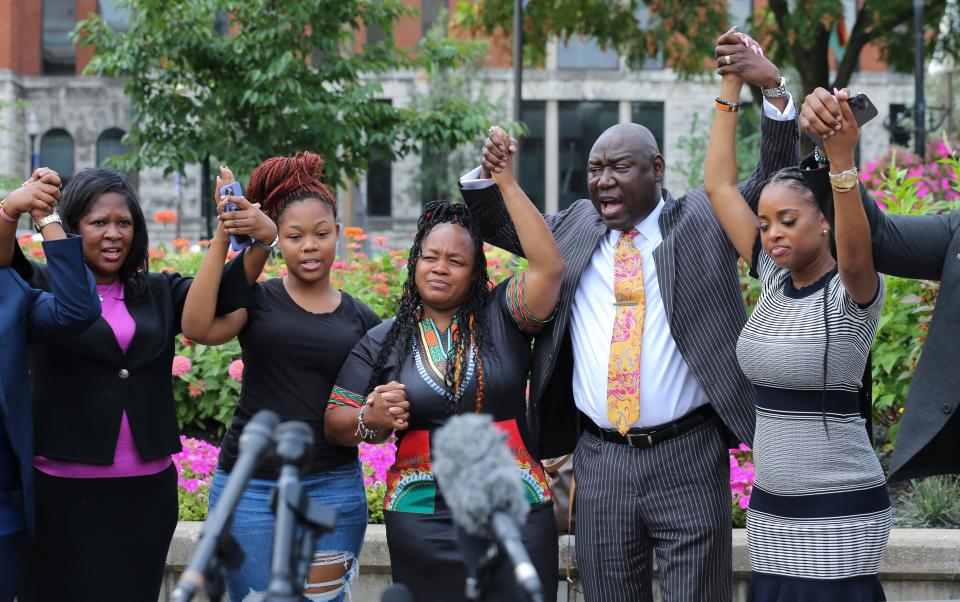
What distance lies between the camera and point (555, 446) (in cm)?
402

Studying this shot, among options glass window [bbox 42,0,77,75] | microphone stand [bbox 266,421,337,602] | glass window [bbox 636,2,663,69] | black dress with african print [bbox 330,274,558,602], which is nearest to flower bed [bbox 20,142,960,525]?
black dress with african print [bbox 330,274,558,602]

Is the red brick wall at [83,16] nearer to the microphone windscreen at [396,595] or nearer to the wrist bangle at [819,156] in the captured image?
the wrist bangle at [819,156]

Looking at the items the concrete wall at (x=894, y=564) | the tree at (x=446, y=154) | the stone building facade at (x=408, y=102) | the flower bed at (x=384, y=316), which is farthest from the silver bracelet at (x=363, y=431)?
the stone building facade at (x=408, y=102)

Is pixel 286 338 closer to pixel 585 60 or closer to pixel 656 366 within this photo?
pixel 656 366

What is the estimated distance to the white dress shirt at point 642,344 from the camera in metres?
3.71

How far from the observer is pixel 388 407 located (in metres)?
3.37

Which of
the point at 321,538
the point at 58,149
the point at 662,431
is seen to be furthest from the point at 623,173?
the point at 58,149

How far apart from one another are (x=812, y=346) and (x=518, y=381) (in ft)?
3.28

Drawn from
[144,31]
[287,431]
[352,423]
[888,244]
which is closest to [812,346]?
[888,244]

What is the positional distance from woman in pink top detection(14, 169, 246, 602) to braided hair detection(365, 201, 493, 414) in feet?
2.15

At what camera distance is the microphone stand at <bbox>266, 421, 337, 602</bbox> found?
6.15ft

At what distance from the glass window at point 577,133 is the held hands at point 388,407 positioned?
109ft

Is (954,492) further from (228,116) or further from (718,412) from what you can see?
(228,116)

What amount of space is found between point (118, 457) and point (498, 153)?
5.70ft
